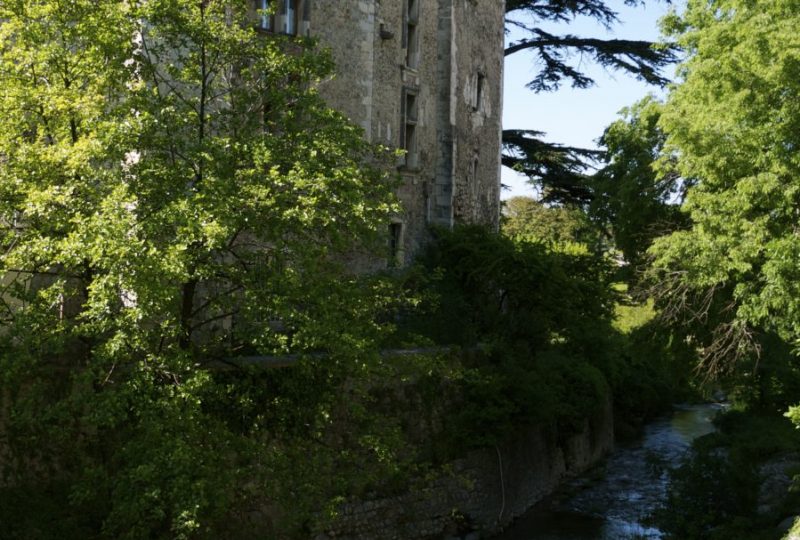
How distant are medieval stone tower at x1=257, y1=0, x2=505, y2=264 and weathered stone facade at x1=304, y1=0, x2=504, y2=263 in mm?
26

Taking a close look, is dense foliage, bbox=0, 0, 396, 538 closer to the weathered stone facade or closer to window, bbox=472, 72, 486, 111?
the weathered stone facade

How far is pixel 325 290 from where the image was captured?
12141mm

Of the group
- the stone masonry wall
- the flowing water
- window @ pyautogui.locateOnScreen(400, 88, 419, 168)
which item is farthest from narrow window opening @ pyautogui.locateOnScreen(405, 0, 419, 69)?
the flowing water

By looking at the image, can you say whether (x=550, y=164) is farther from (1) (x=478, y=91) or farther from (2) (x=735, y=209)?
(2) (x=735, y=209)

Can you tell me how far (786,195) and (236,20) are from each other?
996cm

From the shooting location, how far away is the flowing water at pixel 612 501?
20391 mm

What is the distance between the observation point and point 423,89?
2494 centimetres

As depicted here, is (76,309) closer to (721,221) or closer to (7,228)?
(7,228)

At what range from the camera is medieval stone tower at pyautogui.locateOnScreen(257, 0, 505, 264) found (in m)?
21.6

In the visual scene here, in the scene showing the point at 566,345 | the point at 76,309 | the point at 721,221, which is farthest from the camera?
the point at 566,345

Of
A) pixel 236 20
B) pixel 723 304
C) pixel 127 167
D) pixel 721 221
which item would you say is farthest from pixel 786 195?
pixel 127 167

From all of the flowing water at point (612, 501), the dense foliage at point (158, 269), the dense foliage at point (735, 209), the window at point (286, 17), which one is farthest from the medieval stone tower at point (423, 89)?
the dense foliage at point (158, 269)

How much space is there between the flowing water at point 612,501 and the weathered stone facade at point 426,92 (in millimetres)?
7093

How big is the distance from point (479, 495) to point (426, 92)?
10571 millimetres
